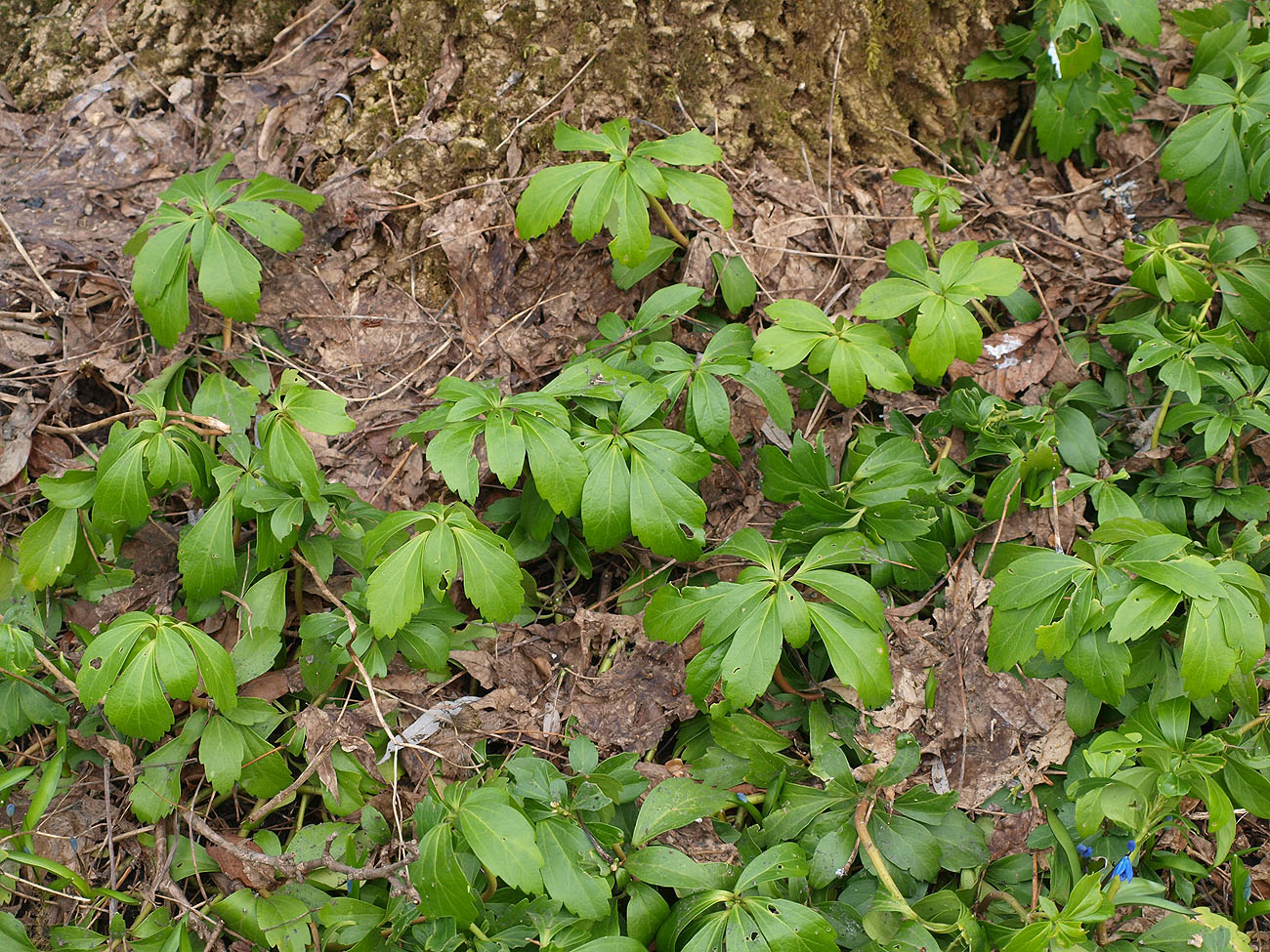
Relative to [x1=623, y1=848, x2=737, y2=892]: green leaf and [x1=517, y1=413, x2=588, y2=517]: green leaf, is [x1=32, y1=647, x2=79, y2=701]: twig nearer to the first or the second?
[x1=517, y1=413, x2=588, y2=517]: green leaf

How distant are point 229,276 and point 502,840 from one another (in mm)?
1699

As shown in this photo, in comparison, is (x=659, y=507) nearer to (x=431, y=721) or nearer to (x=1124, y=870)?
(x=431, y=721)

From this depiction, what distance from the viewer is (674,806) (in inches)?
84.7

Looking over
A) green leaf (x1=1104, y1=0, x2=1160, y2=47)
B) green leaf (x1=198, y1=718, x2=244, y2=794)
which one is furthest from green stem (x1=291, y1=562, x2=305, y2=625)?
green leaf (x1=1104, y1=0, x2=1160, y2=47)

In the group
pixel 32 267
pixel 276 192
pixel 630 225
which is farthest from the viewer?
pixel 32 267

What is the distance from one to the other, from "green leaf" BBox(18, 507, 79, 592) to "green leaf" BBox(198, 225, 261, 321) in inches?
27.1

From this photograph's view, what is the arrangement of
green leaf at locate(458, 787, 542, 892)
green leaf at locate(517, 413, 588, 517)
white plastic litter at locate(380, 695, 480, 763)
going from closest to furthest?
green leaf at locate(458, 787, 542, 892), green leaf at locate(517, 413, 588, 517), white plastic litter at locate(380, 695, 480, 763)

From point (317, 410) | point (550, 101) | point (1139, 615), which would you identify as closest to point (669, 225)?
point (550, 101)

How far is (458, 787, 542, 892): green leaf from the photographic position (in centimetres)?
187

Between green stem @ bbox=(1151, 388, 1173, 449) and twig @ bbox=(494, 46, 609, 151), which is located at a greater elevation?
Answer: twig @ bbox=(494, 46, 609, 151)

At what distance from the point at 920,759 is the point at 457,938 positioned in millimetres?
1192

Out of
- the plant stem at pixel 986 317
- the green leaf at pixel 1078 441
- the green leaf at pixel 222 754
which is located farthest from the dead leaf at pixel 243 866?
the plant stem at pixel 986 317

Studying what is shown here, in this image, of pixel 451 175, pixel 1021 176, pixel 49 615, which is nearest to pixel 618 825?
pixel 49 615

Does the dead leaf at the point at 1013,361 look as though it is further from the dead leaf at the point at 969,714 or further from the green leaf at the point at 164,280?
the green leaf at the point at 164,280
